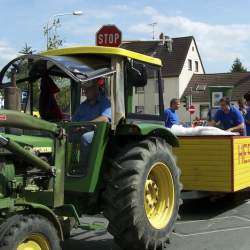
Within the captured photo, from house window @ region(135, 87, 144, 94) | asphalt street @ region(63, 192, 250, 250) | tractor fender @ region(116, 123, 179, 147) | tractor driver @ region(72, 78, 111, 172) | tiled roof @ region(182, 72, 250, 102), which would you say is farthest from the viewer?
tiled roof @ region(182, 72, 250, 102)

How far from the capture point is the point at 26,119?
4.85 meters

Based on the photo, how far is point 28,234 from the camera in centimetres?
445

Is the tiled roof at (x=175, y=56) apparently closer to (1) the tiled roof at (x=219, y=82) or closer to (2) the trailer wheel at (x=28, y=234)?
(1) the tiled roof at (x=219, y=82)

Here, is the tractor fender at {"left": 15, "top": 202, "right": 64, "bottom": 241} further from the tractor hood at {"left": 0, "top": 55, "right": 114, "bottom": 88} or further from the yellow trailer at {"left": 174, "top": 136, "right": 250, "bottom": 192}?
the yellow trailer at {"left": 174, "top": 136, "right": 250, "bottom": 192}

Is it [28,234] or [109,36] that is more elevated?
[109,36]

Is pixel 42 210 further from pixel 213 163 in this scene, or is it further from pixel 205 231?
pixel 213 163

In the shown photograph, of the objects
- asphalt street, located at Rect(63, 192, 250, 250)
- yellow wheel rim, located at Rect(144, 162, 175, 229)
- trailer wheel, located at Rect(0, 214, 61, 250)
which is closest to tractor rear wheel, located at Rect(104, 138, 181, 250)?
yellow wheel rim, located at Rect(144, 162, 175, 229)

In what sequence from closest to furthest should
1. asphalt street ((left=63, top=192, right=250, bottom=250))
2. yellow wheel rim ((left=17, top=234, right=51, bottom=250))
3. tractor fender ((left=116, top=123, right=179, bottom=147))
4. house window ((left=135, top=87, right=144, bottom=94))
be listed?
yellow wheel rim ((left=17, top=234, right=51, bottom=250))
tractor fender ((left=116, top=123, right=179, bottom=147))
house window ((left=135, top=87, right=144, bottom=94))
asphalt street ((left=63, top=192, right=250, bottom=250))

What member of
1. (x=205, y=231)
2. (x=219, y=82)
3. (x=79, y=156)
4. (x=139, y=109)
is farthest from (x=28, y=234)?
(x=219, y=82)

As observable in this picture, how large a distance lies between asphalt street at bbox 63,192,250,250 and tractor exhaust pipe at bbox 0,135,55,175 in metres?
1.50

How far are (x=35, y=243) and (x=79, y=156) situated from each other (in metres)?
1.19

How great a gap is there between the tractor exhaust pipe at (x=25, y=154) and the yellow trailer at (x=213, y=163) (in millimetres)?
3626

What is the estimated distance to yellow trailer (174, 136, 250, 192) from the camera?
8133 mm

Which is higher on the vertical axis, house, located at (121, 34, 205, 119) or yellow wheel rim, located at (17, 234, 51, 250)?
house, located at (121, 34, 205, 119)
